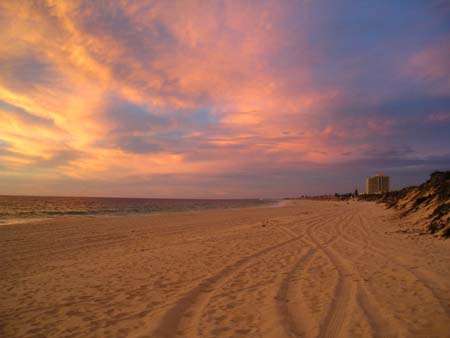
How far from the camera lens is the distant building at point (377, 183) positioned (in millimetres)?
166500

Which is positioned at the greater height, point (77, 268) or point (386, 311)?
point (386, 311)

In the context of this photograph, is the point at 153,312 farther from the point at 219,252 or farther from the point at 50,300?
the point at 219,252

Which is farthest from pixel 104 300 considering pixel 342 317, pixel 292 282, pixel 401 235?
pixel 401 235

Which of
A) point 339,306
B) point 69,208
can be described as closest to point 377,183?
point 69,208

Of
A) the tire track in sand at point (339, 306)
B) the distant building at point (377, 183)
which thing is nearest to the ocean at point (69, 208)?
the tire track in sand at point (339, 306)

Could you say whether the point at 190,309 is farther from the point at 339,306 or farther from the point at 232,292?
the point at 339,306

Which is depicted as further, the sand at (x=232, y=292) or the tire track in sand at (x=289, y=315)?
the sand at (x=232, y=292)

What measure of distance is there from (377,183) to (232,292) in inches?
7458

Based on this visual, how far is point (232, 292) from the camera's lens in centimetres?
609

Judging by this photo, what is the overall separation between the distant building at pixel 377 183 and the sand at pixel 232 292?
17735 cm

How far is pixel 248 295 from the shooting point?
19.3ft

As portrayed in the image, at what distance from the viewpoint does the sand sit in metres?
4.48

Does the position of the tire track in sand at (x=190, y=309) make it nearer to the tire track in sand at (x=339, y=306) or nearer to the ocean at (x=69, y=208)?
the tire track in sand at (x=339, y=306)

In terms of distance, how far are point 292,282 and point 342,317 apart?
2.07 metres
